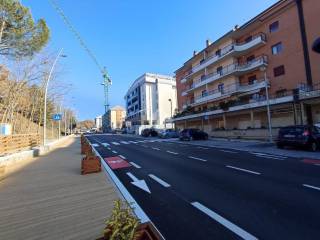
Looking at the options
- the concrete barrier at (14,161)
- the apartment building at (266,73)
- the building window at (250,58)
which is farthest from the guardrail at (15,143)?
the building window at (250,58)

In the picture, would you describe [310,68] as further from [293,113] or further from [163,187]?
[163,187]

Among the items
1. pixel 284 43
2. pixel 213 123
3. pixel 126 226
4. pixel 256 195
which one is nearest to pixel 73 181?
pixel 256 195

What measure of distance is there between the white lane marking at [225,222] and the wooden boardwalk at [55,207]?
2.08 m

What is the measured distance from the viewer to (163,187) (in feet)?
23.7

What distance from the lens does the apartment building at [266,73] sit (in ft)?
80.4

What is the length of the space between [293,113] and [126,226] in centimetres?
2774

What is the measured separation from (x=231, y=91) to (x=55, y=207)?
108ft

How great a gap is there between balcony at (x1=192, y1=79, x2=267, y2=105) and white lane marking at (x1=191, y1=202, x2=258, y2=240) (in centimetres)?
2807

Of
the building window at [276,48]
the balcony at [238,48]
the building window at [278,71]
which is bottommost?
the building window at [278,71]

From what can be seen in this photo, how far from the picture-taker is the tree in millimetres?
15797

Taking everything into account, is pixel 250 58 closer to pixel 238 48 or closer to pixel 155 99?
pixel 238 48

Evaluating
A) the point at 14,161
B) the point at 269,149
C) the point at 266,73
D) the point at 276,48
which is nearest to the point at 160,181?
the point at 14,161

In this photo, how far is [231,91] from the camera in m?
35.1

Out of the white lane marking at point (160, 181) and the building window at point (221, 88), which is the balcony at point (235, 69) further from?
the white lane marking at point (160, 181)
